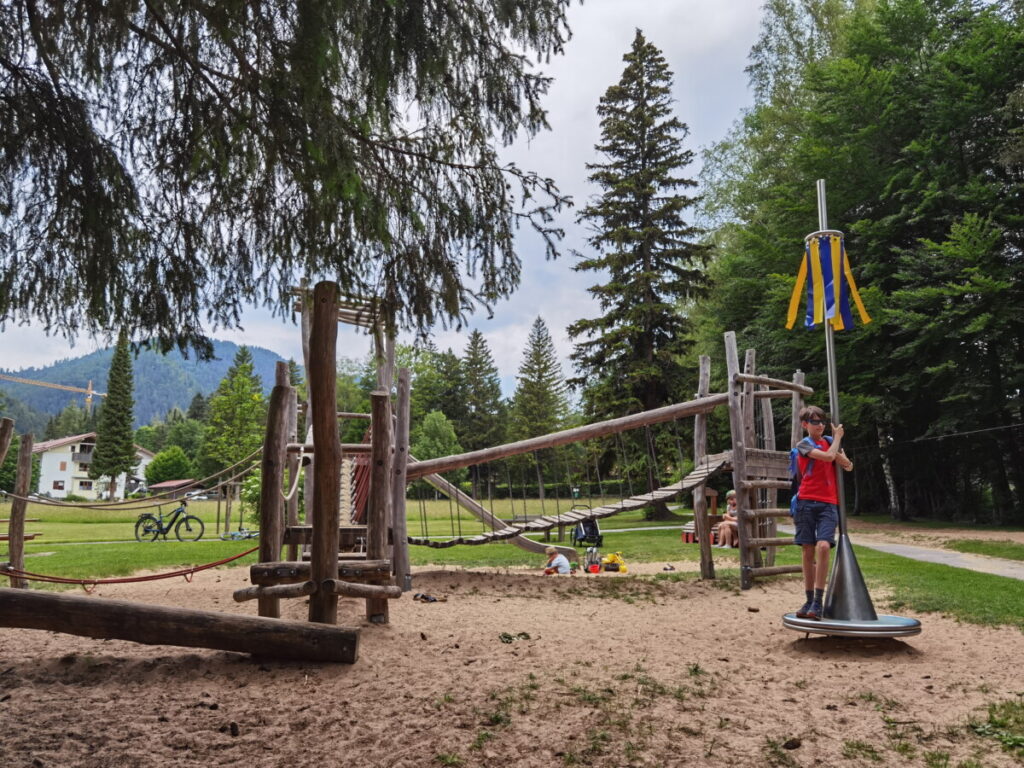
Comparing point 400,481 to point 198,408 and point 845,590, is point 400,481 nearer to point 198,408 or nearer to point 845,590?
point 845,590

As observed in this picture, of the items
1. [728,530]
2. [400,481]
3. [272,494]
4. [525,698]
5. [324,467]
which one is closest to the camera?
[525,698]

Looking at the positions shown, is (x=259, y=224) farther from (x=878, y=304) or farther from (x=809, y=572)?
(x=878, y=304)

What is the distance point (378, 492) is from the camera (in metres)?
6.01

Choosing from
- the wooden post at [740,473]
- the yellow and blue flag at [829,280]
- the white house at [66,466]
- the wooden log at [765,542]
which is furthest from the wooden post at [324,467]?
the white house at [66,466]

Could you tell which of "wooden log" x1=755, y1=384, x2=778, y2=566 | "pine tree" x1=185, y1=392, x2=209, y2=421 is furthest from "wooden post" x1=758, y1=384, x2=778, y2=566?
"pine tree" x1=185, y1=392, x2=209, y2=421

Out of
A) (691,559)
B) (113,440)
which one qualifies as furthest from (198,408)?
(691,559)

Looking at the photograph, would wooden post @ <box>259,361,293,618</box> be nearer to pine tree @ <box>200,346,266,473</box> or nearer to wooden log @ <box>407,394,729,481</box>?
wooden log @ <box>407,394,729,481</box>

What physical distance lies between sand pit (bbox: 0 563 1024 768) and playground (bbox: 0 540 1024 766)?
1 cm

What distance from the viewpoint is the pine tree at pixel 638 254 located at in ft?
82.2

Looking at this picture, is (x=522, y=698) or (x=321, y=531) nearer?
(x=522, y=698)

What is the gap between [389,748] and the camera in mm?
3307

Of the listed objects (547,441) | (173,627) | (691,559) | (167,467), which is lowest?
(691,559)

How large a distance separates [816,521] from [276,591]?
12.7ft

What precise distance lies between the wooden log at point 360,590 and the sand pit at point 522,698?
277 mm
